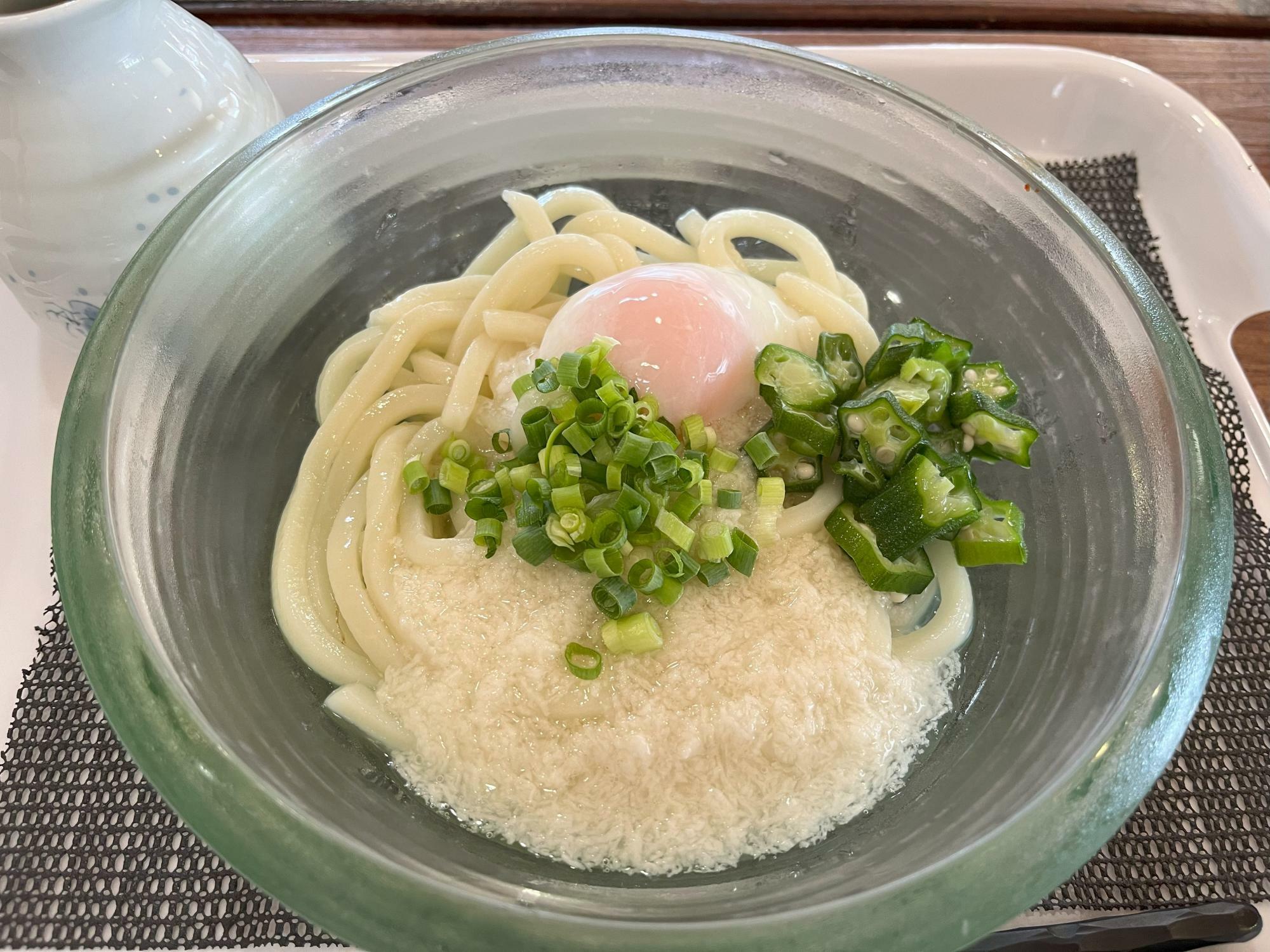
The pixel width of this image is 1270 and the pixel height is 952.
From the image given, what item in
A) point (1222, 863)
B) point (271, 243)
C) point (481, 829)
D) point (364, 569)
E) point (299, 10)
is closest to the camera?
point (481, 829)

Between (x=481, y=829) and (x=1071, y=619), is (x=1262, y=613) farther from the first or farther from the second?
(x=481, y=829)

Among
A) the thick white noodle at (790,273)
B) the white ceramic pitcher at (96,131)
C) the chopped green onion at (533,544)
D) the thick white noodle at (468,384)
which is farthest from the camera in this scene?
the thick white noodle at (790,273)

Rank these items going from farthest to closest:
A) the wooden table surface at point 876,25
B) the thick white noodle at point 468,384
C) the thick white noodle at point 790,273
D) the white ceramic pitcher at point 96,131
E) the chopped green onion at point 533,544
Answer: the wooden table surface at point 876,25 → the thick white noodle at point 790,273 → the thick white noodle at point 468,384 → the white ceramic pitcher at point 96,131 → the chopped green onion at point 533,544

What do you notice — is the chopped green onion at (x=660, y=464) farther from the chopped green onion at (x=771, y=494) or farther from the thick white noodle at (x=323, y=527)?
the thick white noodle at (x=323, y=527)

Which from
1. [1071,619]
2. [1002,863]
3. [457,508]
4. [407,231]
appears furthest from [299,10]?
[1002,863]

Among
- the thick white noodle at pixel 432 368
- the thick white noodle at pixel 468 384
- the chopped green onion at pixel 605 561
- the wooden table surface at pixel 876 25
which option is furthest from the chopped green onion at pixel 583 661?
the wooden table surface at pixel 876 25

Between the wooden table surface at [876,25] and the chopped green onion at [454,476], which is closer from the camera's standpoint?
the chopped green onion at [454,476]
